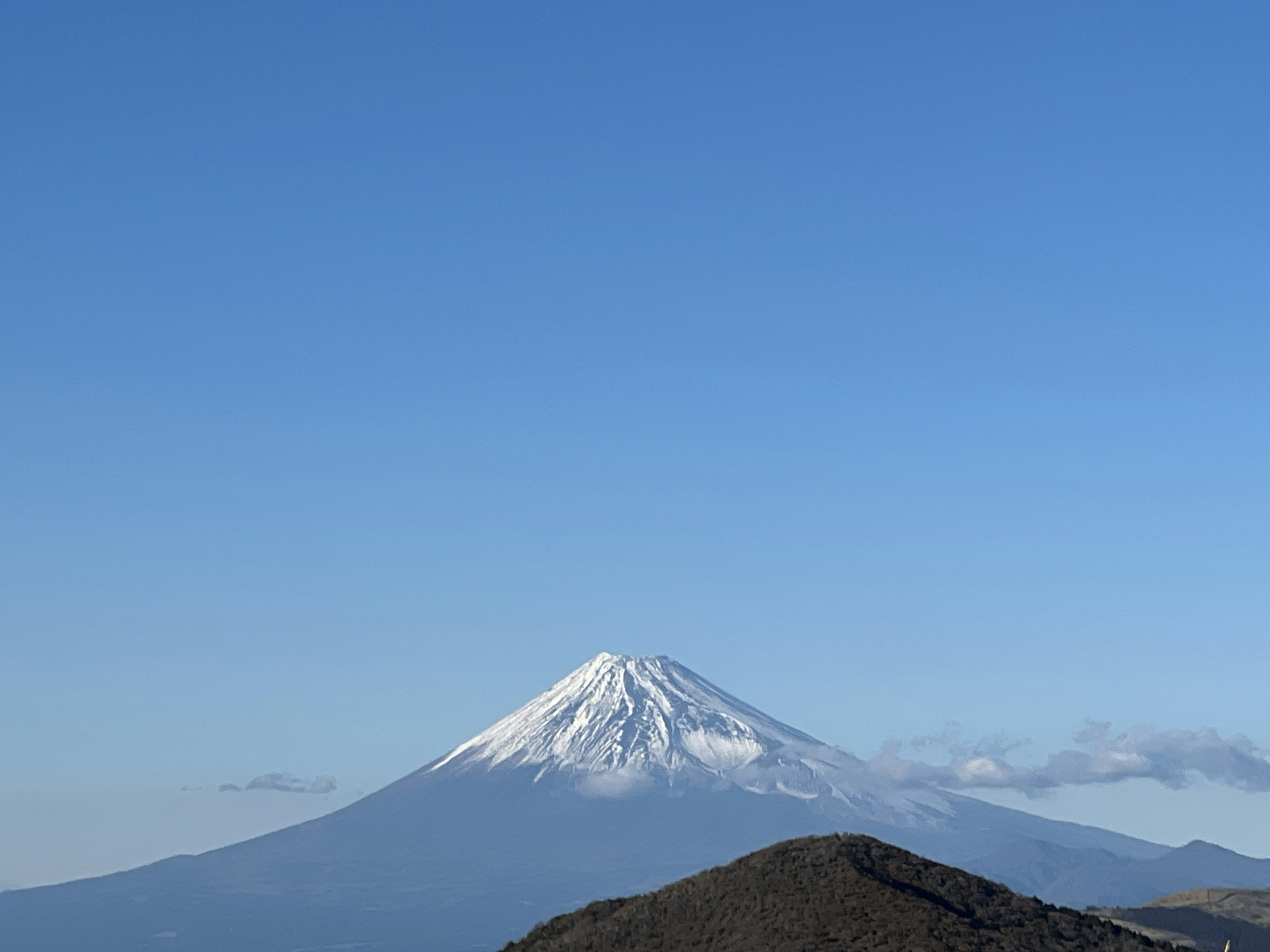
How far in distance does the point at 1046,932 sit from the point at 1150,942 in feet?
19.1

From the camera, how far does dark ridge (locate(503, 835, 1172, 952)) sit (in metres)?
77.1

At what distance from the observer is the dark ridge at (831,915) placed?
77125 mm

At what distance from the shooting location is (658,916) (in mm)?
84500

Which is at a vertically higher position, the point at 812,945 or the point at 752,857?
the point at 752,857

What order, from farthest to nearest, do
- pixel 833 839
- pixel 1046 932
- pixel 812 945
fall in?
pixel 833 839 < pixel 1046 932 < pixel 812 945

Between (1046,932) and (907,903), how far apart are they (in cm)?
737

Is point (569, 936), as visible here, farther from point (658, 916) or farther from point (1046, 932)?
point (1046, 932)

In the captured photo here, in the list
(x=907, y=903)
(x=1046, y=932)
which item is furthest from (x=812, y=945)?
(x=1046, y=932)

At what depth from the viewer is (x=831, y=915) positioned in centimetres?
7938

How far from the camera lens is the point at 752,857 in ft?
300

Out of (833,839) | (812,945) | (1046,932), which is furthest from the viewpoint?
(833,839)

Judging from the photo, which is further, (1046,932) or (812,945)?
(1046,932)

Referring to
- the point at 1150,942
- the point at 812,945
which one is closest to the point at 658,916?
the point at 812,945

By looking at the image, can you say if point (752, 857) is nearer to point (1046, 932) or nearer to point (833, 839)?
point (833, 839)
